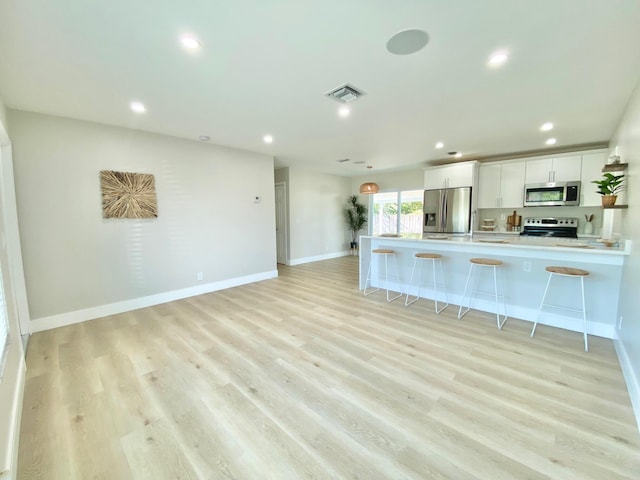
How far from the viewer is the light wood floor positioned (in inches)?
56.9

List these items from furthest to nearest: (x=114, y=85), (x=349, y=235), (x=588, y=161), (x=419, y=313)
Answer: (x=349, y=235), (x=588, y=161), (x=419, y=313), (x=114, y=85)

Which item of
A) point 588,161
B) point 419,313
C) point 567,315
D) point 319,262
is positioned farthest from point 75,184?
point 588,161

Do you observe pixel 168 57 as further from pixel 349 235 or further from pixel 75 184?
pixel 349 235

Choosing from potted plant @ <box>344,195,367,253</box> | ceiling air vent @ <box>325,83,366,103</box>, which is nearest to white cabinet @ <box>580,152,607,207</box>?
ceiling air vent @ <box>325,83,366,103</box>

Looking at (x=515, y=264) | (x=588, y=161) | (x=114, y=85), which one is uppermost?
(x=114, y=85)

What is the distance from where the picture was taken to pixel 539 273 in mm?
3238

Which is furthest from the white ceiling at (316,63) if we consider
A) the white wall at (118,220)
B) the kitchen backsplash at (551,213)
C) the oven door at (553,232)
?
the oven door at (553,232)

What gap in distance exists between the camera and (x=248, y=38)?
184cm

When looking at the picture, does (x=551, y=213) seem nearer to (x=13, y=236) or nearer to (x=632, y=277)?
(x=632, y=277)

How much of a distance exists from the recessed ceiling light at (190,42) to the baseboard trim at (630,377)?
12.6ft

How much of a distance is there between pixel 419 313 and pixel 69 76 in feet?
14.7

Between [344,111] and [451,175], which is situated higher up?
[344,111]

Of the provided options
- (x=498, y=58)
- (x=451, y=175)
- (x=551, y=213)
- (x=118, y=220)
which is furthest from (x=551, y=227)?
(x=118, y=220)

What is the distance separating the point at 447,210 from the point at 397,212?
2.05 m
